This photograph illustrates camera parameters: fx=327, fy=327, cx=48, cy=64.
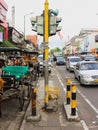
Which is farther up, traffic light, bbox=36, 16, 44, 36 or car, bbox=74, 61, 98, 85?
traffic light, bbox=36, 16, 44, 36

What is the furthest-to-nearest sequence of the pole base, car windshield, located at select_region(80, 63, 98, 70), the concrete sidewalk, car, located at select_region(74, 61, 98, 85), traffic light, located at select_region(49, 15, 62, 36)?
car windshield, located at select_region(80, 63, 98, 70), car, located at select_region(74, 61, 98, 85), traffic light, located at select_region(49, 15, 62, 36), the pole base, the concrete sidewalk

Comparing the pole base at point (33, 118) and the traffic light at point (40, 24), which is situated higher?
the traffic light at point (40, 24)

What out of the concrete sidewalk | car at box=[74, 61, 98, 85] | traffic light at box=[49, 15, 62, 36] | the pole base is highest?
traffic light at box=[49, 15, 62, 36]

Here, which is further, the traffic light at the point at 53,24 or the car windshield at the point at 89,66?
the car windshield at the point at 89,66

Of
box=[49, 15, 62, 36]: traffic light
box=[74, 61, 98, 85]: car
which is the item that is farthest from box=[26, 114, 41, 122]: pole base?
box=[74, 61, 98, 85]: car

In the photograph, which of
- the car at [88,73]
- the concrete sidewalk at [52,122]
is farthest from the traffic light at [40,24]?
the car at [88,73]

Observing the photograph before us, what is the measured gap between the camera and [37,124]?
378 inches

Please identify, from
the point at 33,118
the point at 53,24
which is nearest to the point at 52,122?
the point at 33,118

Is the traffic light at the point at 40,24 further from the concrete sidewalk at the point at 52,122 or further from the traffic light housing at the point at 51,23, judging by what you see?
the concrete sidewalk at the point at 52,122

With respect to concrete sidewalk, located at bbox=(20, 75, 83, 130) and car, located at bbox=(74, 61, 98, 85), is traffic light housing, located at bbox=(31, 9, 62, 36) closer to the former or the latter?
concrete sidewalk, located at bbox=(20, 75, 83, 130)

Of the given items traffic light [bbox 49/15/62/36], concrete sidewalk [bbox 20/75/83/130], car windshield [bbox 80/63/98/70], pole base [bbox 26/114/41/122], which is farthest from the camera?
car windshield [bbox 80/63/98/70]

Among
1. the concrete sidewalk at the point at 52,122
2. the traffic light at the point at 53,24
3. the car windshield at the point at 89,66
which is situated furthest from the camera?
the car windshield at the point at 89,66

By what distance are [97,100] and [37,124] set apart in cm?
503

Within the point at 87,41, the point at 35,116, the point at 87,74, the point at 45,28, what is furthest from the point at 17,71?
the point at 87,41
